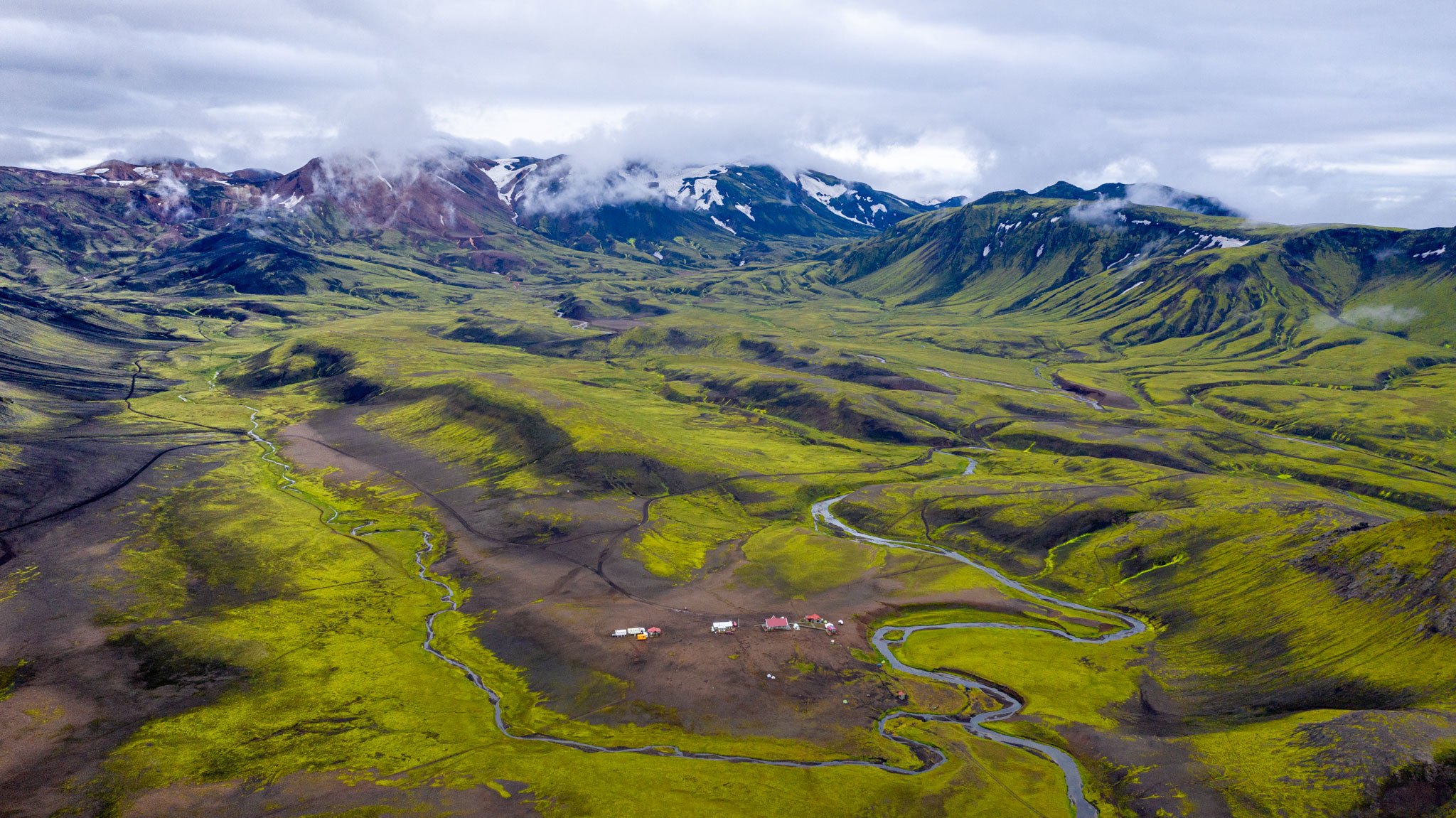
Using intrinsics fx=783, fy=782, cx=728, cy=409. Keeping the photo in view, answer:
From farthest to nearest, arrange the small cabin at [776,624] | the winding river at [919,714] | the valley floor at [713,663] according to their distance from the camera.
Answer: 1. the small cabin at [776,624]
2. the winding river at [919,714]
3. the valley floor at [713,663]

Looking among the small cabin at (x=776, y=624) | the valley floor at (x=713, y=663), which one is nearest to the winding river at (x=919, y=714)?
the valley floor at (x=713, y=663)

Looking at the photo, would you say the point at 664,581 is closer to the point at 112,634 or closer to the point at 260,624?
the point at 260,624

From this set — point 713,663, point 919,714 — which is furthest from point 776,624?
point 919,714

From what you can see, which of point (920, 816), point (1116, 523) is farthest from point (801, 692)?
point (1116, 523)

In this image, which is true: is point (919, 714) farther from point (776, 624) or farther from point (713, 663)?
point (713, 663)

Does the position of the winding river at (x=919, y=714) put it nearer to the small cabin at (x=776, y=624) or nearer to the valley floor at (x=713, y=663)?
the valley floor at (x=713, y=663)

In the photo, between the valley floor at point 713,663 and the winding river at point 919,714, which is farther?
the winding river at point 919,714

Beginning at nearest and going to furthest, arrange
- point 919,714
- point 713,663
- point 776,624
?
point 919,714, point 713,663, point 776,624

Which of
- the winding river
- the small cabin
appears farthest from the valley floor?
the small cabin
